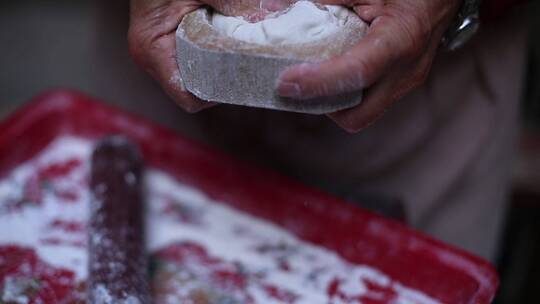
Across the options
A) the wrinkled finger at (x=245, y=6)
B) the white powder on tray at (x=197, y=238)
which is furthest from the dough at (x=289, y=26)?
the white powder on tray at (x=197, y=238)

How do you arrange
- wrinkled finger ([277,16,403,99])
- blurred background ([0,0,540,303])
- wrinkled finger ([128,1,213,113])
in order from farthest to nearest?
blurred background ([0,0,540,303]) → wrinkled finger ([128,1,213,113]) → wrinkled finger ([277,16,403,99])

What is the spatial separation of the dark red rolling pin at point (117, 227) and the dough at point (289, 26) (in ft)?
0.84

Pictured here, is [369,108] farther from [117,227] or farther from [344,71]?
[117,227]

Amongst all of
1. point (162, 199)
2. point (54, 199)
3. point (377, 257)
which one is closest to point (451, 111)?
point (377, 257)

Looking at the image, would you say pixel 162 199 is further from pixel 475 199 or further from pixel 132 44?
pixel 475 199

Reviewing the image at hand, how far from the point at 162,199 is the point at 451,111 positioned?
0.39m

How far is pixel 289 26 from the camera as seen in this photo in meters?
0.62

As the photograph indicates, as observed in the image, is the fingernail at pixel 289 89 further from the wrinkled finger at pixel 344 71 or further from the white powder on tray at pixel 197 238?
the white powder on tray at pixel 197 238

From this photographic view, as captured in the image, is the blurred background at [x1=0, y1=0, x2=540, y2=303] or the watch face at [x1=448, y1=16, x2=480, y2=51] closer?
the watch face at [x1=448, y1=16, x2=480, y2=51]

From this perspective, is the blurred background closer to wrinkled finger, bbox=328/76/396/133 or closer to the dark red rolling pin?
the dark red rolling pin

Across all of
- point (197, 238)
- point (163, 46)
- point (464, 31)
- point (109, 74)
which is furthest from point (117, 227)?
point (464, 31)

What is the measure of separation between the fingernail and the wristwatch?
0.84 feet

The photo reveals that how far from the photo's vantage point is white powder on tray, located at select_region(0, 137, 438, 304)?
77 cm

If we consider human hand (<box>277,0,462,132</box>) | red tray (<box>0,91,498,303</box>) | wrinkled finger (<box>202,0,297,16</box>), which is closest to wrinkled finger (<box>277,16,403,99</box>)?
human hand (<box>277,0,462,132</box>)
